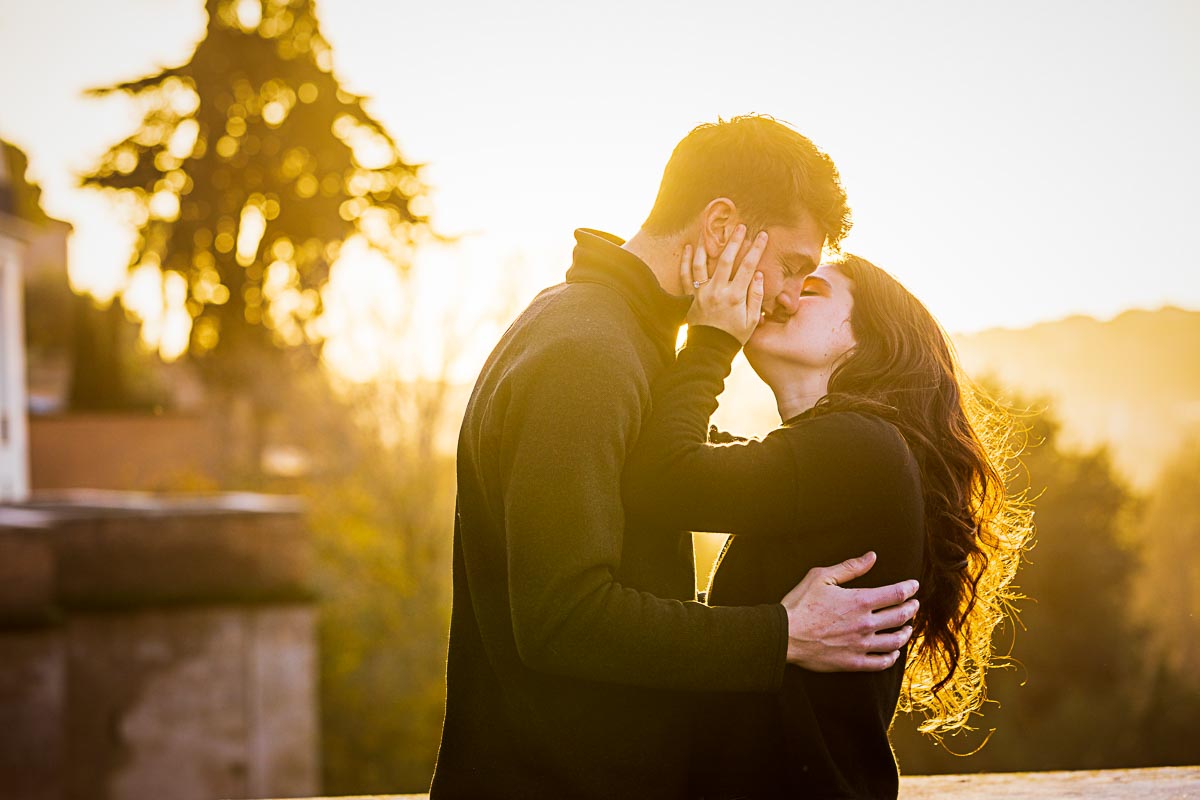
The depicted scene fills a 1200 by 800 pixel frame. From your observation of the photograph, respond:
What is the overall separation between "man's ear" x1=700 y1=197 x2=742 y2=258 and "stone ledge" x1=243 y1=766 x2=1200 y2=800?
1.72 meters

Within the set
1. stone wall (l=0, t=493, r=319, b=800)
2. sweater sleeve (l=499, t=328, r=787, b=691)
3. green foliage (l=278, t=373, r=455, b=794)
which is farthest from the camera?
green foliage (l=278, t=373, r=455, b=794)

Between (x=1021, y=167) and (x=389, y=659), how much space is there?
13.9 m

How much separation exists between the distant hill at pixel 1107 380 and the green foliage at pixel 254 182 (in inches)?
327

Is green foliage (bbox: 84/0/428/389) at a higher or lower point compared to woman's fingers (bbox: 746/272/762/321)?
higher

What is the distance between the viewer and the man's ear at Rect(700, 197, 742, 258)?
2406 mm

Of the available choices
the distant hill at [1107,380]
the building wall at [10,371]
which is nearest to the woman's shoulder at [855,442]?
the distant hill at [1107,380]

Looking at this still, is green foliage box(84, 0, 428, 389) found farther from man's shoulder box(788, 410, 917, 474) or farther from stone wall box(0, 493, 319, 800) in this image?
man's shoulder box(788, 410, 917, 474)

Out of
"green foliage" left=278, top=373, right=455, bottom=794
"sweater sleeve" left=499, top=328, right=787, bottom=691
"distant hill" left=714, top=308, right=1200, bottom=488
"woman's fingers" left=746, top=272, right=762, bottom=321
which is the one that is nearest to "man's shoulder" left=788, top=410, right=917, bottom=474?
"woman's fingers" left=746, top=272, right=762, bottom=321

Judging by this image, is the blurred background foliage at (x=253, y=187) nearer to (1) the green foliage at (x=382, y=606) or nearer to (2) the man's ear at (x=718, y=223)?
(1) the green foliage at (x=382, y=606)

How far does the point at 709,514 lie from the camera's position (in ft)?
6.95

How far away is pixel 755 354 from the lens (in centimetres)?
261

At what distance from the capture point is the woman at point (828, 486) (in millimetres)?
2154

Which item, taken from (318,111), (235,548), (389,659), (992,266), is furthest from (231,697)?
(992,266)

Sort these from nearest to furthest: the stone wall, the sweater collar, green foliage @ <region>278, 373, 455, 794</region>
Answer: the sweater collar, the stone wall, green foliage @ <region>278, 373, 455, 794</region>
